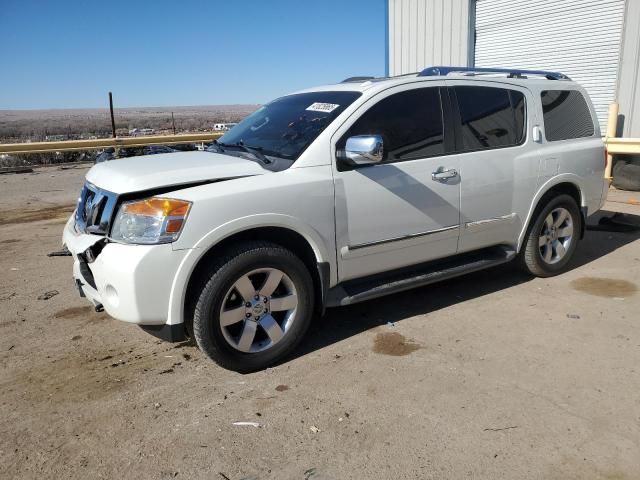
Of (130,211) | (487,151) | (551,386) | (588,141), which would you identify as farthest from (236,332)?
(588,141)

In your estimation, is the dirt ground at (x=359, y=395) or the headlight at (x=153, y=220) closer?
the dirt ground at (x=359, y=395)

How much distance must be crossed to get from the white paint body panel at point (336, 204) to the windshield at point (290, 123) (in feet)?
0.39

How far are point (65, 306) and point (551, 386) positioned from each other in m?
3.93

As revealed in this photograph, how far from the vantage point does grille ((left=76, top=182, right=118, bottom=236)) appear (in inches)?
130

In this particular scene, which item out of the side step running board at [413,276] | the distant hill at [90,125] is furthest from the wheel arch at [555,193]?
the distant hill at [90,125]

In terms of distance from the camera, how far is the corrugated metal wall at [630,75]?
961 cm

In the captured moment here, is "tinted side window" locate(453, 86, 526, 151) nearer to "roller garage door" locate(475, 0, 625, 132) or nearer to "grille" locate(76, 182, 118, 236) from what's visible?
"grille" locate(76, 182, 118, 236)

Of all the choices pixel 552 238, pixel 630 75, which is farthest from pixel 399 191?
pixel 630 75

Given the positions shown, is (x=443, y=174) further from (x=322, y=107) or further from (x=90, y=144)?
(x=90, y=144)

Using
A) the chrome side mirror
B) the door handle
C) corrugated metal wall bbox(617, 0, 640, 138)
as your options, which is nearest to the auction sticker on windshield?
the chrome side mirror

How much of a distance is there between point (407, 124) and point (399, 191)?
0.55 metres

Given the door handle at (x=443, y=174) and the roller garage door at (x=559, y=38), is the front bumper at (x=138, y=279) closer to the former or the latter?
the door handle at (x=443, y=174)

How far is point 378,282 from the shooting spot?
4008mm

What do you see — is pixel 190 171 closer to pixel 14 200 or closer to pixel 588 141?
pixel 588 141
